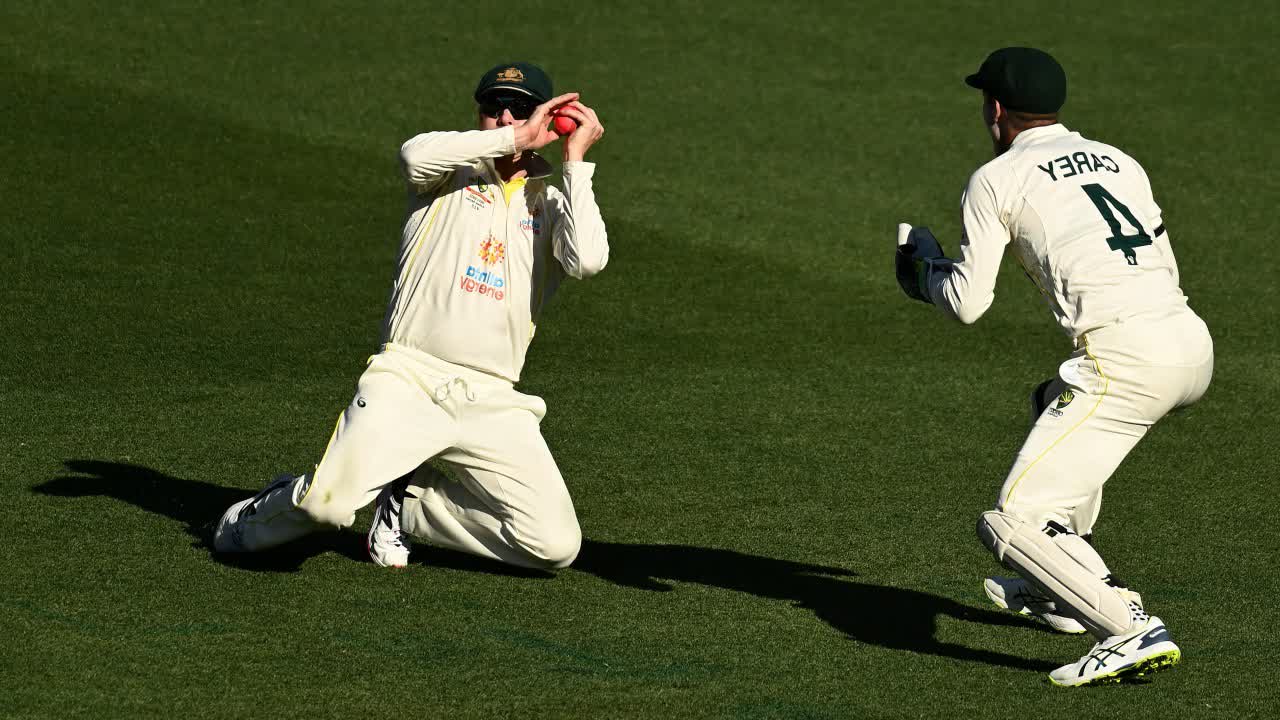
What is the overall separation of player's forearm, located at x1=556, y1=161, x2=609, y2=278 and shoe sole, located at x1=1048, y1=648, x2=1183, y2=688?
228cm

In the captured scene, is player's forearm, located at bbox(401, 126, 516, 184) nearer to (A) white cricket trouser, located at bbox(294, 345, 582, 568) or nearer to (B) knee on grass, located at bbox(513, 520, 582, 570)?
(A) white cricket trouser, located at bbox(294, 345, 582, 568)

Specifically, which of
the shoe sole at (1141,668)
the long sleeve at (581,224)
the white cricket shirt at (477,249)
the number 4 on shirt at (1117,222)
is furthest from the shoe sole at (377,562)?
the number 4 on shirt at (1117,222)

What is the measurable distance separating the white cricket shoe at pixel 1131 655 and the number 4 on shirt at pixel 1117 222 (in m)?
1.22

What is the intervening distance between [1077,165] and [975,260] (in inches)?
19.7

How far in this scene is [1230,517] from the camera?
753 centimetres

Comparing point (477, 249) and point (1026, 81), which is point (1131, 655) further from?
point (477, 249)

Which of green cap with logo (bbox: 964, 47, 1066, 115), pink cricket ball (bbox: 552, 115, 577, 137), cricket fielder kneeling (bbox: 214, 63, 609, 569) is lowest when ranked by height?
cricket fielder kneeling (bbox: 214, 63, 609, 569)

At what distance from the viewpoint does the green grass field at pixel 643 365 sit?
5.55m

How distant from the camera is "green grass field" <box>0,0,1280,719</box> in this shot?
5.55 m

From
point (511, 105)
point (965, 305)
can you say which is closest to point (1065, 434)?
point (965, 305)

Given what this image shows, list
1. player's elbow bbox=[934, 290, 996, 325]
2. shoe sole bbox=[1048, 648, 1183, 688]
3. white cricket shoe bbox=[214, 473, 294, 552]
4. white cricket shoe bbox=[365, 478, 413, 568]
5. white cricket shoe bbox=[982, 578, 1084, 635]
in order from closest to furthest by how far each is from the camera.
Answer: shoe sole bbox=[1048, 648, 1183, 688], player's elbow bbox=[934, 290, 996, 325], white cricket shoe bbox=[982, 578, 1084, 635], white cricket shoe bbox=[214, 473, 294, 552], white cricket shoe bbox=[365, 478, 413, 568]

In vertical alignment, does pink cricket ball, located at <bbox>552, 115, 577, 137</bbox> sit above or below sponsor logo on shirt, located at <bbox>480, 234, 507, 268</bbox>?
above

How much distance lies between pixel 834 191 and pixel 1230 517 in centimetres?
613

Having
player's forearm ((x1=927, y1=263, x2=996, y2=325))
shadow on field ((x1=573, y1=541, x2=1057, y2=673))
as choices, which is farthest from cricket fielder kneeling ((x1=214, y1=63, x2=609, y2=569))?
player's forearm ((x1=927, y1=263, x2=996, y2=325))
